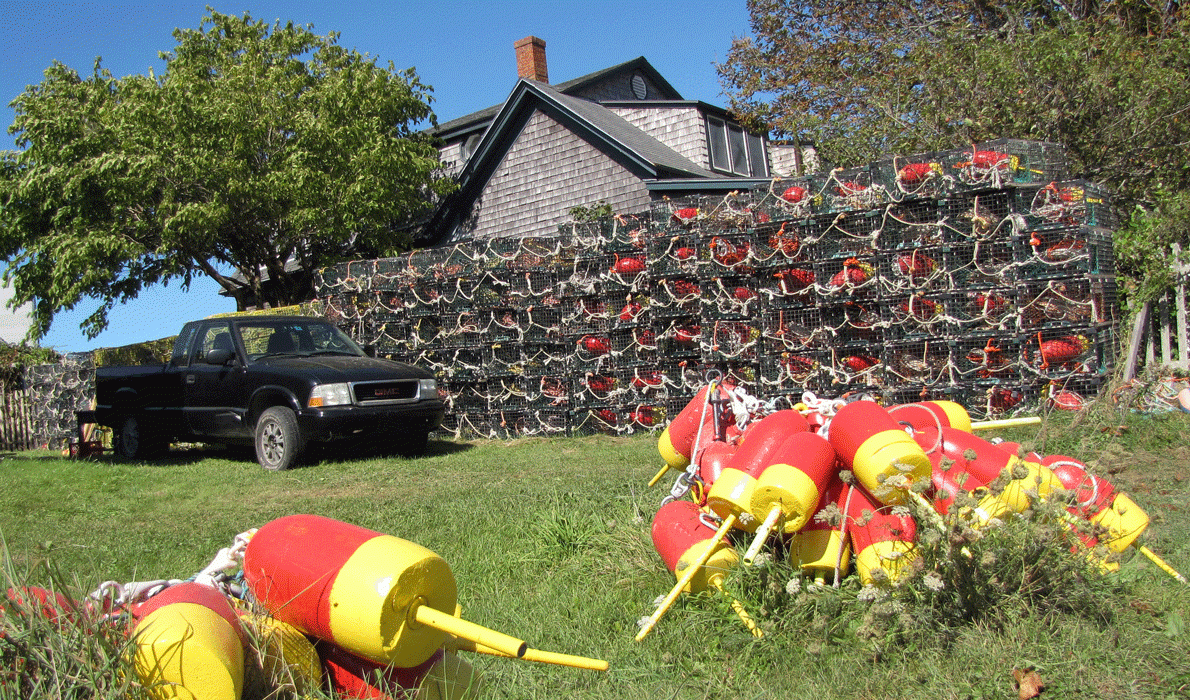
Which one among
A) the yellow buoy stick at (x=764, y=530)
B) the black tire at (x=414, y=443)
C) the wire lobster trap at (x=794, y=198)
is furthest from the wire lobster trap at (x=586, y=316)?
the yellow buoy stick at (x=764, y=530)

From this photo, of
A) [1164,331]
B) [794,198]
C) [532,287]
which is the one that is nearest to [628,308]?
[532,287]

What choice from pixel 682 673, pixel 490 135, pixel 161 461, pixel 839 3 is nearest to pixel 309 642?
pixel 682 673

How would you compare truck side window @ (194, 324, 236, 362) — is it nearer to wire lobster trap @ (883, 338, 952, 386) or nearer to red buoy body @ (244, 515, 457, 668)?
wire lobster trap @ (883, 338, 952, 386)

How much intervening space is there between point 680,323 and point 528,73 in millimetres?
18647

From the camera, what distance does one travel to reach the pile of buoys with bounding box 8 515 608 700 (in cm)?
201

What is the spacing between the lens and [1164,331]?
28.3 ft

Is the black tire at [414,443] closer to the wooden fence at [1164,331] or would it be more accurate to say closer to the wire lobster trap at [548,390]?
the wire lobster trap at [548,390]

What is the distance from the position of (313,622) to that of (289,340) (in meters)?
8.78

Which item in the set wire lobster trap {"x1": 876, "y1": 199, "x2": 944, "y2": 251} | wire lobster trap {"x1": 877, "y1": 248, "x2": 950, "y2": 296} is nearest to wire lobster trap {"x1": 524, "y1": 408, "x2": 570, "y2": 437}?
wire lobster trap {"x1": 877, "y1": 248, "x2": 950, "y2": 296}

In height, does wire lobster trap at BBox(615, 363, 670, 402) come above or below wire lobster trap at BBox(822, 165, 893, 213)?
below

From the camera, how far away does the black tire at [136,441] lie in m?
11.3

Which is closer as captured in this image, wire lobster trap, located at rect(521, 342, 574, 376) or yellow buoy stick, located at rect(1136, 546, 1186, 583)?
yellow buoy stick, located at rect(1136, 546, 1186, 583)

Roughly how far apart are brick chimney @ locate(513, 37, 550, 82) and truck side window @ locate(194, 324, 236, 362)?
17.9 m

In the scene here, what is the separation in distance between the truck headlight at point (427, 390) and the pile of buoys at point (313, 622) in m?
7.51
